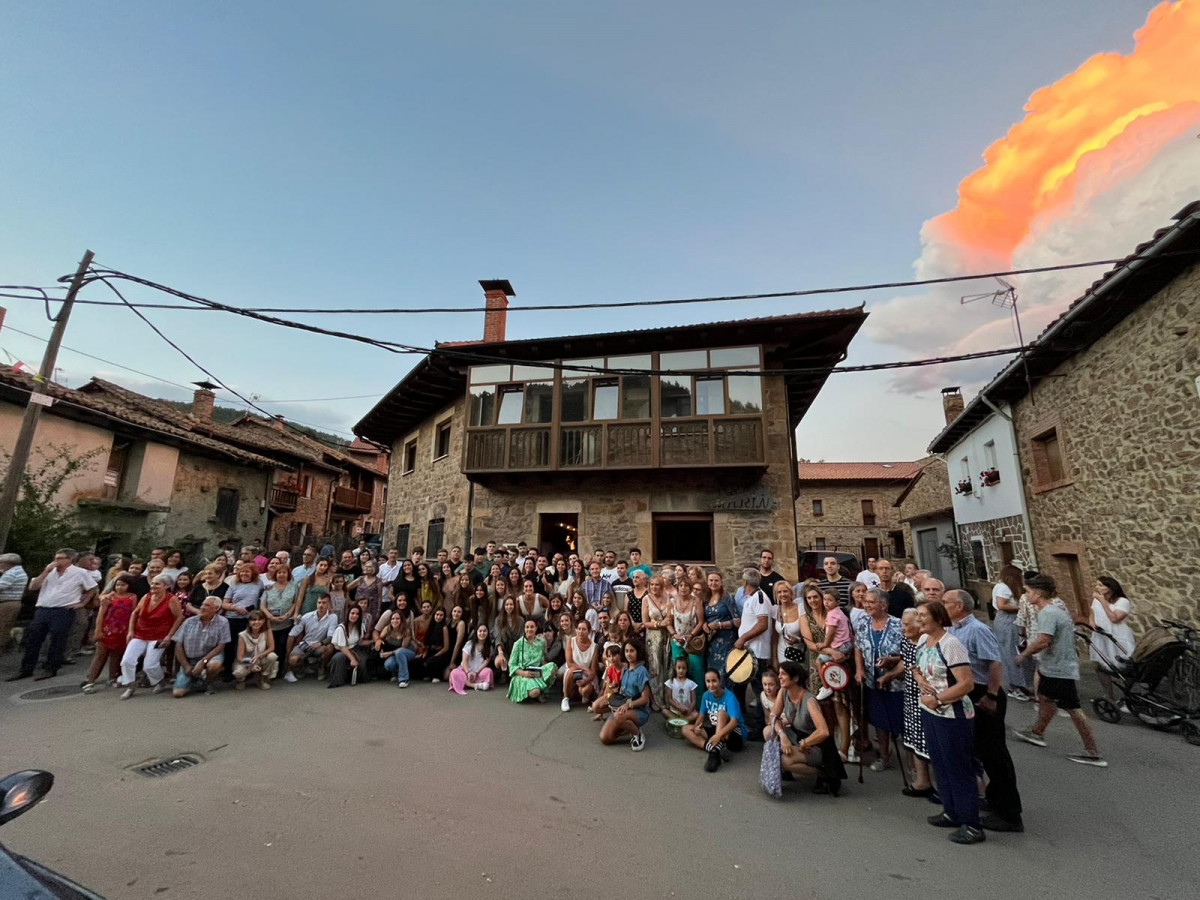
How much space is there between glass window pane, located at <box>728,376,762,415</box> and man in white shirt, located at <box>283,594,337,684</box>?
7906 millimetres

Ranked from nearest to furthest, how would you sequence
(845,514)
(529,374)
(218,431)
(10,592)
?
(10,592), (529,374), (218,431), (845,514)

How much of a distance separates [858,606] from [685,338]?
7.19 m

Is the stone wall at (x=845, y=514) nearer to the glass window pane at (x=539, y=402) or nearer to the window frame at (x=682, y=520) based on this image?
the window frame at (x=682, y=520)

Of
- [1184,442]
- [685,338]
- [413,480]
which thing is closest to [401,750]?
[685,338]

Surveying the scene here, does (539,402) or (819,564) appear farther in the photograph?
(819,564)

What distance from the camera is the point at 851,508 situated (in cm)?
2892

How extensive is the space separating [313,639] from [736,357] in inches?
350

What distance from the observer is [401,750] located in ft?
14.9

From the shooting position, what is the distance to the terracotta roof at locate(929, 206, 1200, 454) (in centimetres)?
588

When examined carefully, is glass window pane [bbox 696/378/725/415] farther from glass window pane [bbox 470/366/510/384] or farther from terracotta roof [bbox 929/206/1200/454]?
terracotta roof [bbox 929/206/1200/454]

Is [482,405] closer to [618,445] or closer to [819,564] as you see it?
[618,445]

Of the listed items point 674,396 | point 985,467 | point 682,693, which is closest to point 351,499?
point 674,396

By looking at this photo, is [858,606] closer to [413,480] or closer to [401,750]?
[401,750]

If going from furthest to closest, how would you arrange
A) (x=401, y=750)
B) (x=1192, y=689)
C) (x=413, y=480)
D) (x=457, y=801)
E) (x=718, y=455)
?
(x=413, y=480) → (x=718, y=455) → (x=1192, y=689) → (x=401, y=750) → (x=457, y=801)
